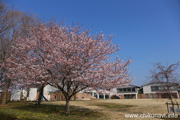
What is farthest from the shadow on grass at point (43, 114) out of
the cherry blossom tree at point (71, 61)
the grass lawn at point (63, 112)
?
the cherry blossom tree at point (71, 61)

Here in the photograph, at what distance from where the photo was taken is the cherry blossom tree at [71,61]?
10648 mm

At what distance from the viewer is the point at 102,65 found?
10984 mm

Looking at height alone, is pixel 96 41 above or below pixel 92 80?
above

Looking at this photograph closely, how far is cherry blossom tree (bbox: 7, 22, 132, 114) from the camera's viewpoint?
10648mm

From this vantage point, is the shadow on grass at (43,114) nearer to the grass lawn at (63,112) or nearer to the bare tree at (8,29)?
the grass lawn at (63,112)

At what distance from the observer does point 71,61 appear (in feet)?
34.4

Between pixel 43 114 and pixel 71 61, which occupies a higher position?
pixel 71 61

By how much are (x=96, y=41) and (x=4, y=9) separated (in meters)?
17.0

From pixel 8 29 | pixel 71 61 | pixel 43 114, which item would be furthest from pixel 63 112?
pixel 8 29

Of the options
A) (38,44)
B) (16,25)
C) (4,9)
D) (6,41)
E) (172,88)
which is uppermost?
(4,9)

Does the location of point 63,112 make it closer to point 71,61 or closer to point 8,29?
point 71,61

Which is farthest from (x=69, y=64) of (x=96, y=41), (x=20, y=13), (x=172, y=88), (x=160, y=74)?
(x=20, y=13)

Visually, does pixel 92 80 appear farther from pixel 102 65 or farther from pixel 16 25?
pixel 16 25

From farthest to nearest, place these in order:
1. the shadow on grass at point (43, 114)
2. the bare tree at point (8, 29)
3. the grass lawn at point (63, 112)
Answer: the bare tree at point (8, 29), the grass lawn at point (63, 112), the shadow on grass at point (43, 114)
